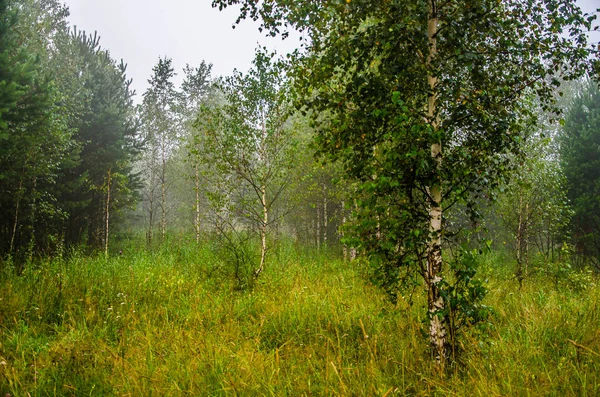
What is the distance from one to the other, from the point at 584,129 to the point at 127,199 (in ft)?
71.6

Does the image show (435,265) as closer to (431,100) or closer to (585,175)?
(431,100)

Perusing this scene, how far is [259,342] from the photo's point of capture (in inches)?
153

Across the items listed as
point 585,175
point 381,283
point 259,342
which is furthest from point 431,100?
point 585,175

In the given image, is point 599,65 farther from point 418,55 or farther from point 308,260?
point 308,260

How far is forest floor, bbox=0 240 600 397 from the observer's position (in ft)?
9.64

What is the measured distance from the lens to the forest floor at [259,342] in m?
2.94

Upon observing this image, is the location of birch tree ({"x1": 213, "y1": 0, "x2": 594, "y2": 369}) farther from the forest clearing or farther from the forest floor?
the forest floor

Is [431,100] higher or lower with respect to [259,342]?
higher

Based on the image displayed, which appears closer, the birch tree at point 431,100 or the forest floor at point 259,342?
the forest floor at point 259,342

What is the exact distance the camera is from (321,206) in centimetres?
1586

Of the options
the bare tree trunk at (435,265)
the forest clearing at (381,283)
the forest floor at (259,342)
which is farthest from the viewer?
the bare tree trunk at (435,265)

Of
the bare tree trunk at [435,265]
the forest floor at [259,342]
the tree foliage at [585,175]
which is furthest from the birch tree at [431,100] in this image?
the tree foliage at [585,175]

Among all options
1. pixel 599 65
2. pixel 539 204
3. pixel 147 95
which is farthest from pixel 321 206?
pixel 147 95

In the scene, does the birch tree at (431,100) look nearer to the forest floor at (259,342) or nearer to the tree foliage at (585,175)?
the forest floor at (259,342)
